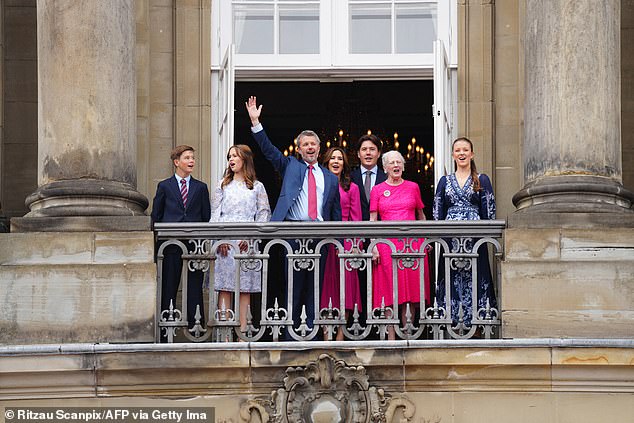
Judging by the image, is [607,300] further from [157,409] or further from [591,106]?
[157,409]

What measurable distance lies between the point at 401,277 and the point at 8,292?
3089mm

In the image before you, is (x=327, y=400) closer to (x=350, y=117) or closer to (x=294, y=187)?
(x=294, y=187)

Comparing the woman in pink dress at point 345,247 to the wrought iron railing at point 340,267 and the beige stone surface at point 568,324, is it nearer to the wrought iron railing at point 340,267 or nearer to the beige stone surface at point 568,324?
the wrought iron railing at point 340,267

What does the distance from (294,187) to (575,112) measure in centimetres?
232

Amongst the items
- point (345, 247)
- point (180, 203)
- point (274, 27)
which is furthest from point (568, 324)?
point (274, 27)

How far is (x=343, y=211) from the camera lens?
17.3 metres

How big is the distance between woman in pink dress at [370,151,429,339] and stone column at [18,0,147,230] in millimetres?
1923

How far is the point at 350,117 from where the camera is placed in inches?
968

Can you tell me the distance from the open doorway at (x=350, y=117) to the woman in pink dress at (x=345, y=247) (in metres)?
6.44

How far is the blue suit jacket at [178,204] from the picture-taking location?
56.5ft

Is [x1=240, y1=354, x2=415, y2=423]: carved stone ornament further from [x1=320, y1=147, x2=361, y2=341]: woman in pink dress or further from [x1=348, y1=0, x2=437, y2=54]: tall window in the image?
[x1=348, y1=0, x2=437, y2=54]: tall window

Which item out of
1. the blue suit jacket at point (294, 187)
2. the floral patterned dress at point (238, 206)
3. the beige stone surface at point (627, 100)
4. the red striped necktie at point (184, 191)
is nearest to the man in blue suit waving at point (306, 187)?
the blue suit jacket at point (294, 187)

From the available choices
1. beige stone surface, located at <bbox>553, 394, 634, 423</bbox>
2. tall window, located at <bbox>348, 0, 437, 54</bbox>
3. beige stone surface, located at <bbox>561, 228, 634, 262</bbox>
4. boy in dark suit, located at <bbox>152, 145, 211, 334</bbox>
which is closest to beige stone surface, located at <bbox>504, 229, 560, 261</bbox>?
beige stone surface, located at <bbox>561, 228, 634, 262</bbox>

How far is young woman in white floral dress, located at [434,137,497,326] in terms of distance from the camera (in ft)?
55.4
